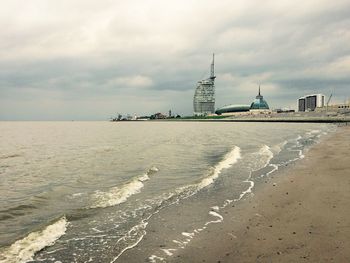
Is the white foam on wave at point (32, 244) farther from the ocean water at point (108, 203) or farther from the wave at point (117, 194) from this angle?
the wave at point (117, 194)

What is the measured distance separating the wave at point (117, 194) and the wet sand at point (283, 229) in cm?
500

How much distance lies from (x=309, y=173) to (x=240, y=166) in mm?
5700

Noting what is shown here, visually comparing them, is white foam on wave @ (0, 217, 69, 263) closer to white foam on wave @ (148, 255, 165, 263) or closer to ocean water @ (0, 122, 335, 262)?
ocean water @ (0, 122, 335, 262)

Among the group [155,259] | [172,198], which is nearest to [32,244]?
[155,259]

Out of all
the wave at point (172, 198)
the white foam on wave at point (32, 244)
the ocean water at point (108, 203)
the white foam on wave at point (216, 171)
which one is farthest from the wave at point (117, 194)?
the white foam on wave at point (216, 171)

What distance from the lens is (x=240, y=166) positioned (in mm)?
24734

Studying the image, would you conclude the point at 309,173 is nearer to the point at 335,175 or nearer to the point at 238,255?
the point at 335,175

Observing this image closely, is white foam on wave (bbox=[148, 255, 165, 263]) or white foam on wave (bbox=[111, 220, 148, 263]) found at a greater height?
white foam on wave (bbox=[148, 255, 165, 263])

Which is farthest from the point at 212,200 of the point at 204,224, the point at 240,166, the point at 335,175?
the point at 240,166

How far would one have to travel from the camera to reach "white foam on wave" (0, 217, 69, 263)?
28.6 feet

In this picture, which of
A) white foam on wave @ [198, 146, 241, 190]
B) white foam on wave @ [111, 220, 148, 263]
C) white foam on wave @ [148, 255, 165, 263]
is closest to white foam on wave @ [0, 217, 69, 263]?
white foam on wave @ [111, 220, 148, 263]

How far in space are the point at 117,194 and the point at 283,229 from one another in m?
8.58

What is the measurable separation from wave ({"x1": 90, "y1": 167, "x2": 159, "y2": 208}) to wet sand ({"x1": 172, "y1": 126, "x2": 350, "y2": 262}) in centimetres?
500

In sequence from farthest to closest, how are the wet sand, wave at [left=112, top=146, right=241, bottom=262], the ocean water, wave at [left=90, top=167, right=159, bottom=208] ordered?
wave at [left=90, top=167, right=159, bottom=208] < wave at [left=112, top=146, right=241, bottom=262] < the ocean water < the wet sand
